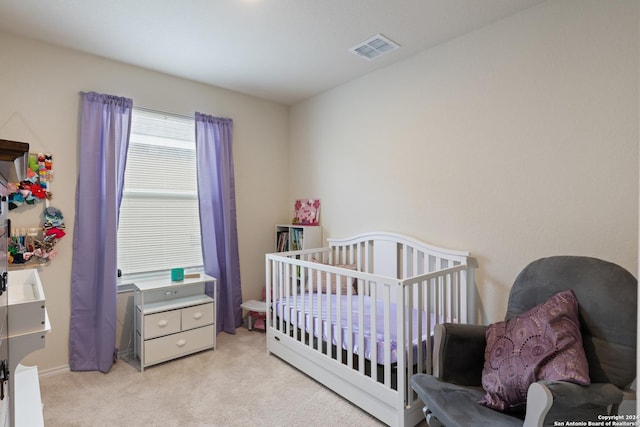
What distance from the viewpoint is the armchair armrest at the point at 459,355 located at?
164 cm

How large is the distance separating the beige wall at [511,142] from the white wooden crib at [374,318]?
188 mm

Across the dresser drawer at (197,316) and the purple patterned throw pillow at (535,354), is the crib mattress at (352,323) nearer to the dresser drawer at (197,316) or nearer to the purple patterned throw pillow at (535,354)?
the purple patterned throw pillow at (535,354)

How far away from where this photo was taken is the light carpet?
190 cm

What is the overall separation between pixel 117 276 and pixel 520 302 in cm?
286

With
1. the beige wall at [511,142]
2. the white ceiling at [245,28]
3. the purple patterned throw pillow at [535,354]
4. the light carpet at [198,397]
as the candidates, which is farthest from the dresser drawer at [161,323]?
the purple patterned throw pillow at [535,354]

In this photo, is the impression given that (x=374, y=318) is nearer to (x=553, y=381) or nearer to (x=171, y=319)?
(x=553, y=381)

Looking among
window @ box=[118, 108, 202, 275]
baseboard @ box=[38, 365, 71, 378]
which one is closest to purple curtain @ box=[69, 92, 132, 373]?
baseboard @ box=[38, 365, 71, 378]

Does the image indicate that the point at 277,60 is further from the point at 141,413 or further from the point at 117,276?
the point at 141,413

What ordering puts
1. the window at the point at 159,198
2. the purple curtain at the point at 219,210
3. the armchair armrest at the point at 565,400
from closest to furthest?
the armchair armrest at the point at 565,400 → the window at the point at 159,198 → the purple curtain at the point at 219,210

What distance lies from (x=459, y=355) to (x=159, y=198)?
266 cm

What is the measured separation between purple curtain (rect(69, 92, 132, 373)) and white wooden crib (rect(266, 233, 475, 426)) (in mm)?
1241

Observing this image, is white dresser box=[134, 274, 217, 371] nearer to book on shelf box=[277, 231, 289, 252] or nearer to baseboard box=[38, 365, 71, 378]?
baseboard box=[38, 365, 71, 378]

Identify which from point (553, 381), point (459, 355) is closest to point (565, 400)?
point (553, 381)

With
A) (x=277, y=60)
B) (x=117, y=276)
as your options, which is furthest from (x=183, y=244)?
(x=277, y=60)
